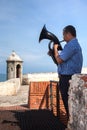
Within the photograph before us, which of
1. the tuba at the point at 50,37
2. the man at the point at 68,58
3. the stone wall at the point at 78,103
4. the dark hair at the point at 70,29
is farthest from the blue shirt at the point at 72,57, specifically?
the stone wall at the point at 78,103

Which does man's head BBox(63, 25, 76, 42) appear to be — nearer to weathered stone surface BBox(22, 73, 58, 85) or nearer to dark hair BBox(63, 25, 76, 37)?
dark hair BBox(63, 25, 76, 37)

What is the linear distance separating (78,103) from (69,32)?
1376mm

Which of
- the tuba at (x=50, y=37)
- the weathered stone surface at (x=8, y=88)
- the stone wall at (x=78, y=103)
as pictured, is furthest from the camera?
the weathered stone surface at (x=8, y=88)

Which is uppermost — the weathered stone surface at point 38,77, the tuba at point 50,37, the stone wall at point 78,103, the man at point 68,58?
the weathered stone surface at point 38,77

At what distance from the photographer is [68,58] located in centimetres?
521

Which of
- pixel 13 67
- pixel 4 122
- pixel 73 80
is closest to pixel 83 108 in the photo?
pixel 73 80

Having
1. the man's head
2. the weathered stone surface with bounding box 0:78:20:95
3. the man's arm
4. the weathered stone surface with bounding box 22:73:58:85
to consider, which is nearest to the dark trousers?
the man's arm

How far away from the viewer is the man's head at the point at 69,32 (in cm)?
527

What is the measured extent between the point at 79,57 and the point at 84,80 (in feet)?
3.68

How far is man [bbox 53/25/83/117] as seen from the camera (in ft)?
17.0

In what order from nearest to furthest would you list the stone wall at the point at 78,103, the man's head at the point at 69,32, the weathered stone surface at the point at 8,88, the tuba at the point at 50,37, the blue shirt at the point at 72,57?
the stone wall at the point at 78,103 < the blue shirt at the point at 72,57 < the man's head at the point at 69,32 < the tuba at the point at 50,37 < the weathered stone surface at the point at 8,88

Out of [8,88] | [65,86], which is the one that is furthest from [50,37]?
[8,88]

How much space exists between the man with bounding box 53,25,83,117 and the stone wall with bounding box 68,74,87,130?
0.63m

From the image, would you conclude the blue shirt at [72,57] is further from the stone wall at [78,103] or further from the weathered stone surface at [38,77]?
the weathered stone surface at [38,77]
